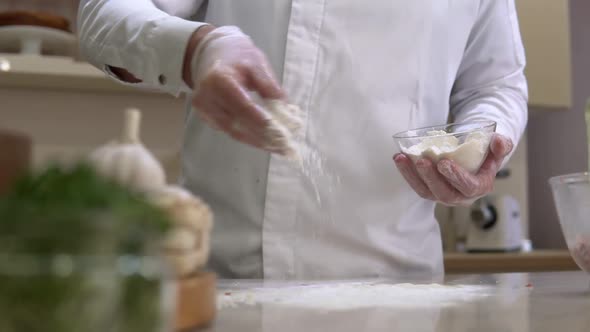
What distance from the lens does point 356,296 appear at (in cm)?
60

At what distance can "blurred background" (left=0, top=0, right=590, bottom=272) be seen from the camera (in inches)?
65.1

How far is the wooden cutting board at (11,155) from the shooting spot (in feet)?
0.97

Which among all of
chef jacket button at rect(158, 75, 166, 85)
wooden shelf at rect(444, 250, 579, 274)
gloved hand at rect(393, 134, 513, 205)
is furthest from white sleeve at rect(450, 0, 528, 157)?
wooden shelf at rect(444, 250, 579, 274)

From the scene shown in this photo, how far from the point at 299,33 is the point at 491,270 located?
107 centimetres

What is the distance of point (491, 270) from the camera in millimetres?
1724

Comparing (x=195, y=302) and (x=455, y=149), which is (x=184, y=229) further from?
(x=455, y=149)

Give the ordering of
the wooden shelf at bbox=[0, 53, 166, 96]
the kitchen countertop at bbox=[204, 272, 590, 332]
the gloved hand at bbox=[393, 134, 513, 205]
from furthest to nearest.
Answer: the wooden shelf at bbox=[0, 53, 166, 96] → the gloved hand at bbox=[393, 134, 513, 205] → the kitchen countertop at bbox=[204, 272, 590, 332]

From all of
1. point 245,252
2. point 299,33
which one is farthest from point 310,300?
point 299,33

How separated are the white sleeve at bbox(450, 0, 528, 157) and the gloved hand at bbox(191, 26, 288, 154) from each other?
57 centimetres

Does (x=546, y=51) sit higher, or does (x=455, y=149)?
(x=546, y=51)

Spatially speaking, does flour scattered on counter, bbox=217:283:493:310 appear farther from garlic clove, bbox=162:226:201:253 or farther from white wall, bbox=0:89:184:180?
white wall, bbox=0:89:184:180

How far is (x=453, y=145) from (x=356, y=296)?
305mm

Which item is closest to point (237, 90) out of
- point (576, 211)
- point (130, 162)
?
point (130, 162)

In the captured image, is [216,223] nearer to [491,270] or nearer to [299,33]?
[299,33]
